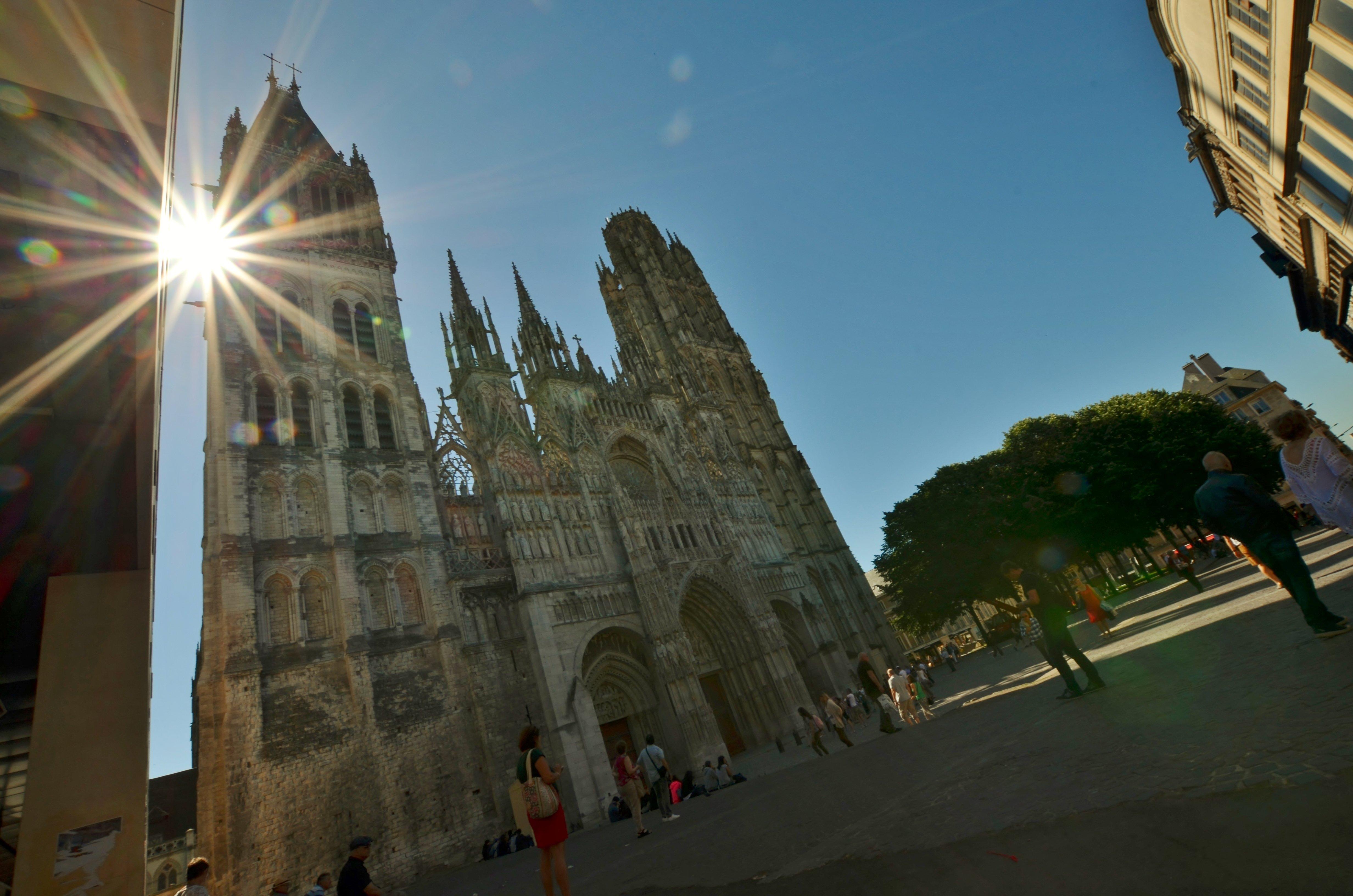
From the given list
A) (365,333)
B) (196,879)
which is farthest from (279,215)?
(196,879)

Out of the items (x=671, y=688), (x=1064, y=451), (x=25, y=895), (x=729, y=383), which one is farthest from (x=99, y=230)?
(x=729, y=383)

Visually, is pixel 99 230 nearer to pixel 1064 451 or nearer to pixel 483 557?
pixel 483 557

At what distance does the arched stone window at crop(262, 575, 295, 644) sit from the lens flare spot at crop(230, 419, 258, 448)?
15.0ft

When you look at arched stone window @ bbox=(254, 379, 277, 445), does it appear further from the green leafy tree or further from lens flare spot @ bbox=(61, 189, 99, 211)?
the green leafy tree

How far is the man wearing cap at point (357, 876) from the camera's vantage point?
5.66 metres

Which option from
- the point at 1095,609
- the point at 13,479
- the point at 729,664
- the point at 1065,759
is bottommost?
the point at 1065,759

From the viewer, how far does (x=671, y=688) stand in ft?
72.6

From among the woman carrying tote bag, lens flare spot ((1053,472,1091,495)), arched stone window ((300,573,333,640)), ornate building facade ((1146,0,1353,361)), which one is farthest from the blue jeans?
lens flare spot ((1053,472,1091,495))

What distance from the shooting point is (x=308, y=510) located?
19266mm

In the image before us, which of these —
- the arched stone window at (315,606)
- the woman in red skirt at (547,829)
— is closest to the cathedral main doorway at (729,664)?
the arched stone window at (315,606)

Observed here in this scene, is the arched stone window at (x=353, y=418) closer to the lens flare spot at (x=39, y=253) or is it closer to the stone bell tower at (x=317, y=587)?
the stone bell tower at (x=317, y=587)

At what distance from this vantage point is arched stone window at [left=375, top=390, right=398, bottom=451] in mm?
22297

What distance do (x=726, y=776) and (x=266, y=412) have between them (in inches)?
747

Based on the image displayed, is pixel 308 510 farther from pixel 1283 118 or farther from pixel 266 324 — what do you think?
pixel 1283 118
